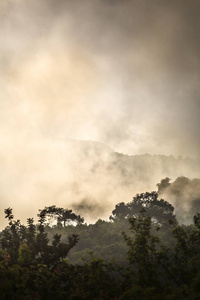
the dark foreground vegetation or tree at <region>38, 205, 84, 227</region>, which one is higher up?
tree at <region>38, 205, 84, 227</region>

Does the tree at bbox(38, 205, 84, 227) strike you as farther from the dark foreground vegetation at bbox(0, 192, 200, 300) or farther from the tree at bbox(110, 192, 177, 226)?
the dark foreground vegetation at bbox(0, 192, 200, 300)

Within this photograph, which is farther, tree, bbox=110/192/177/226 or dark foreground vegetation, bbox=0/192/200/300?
tree, bbox=110/192/177/226

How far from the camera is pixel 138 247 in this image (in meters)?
12.7

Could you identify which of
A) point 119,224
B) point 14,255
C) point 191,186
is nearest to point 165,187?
point 191,186

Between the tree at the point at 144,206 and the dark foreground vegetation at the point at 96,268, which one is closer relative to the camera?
the dark foreground vegetation at the point at 96,268

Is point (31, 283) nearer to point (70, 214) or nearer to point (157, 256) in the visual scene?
point (157, 256)

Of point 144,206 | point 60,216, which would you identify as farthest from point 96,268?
point 144,206

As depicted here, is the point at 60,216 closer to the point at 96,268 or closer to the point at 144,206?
the point at 144,206

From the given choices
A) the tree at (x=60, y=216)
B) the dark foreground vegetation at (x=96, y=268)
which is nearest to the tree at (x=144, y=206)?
the tree at (x=60, y=216)

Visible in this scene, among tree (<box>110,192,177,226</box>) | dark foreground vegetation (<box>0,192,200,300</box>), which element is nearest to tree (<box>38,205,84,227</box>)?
tree (<box>110,192,177,226</box>)

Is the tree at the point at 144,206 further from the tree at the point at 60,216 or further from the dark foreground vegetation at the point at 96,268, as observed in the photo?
the dark foreground vegetation at the point at 96,268

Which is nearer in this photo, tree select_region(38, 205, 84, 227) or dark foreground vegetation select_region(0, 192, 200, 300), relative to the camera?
dark foreground vegetation select_region(0, 192, 200, 300)

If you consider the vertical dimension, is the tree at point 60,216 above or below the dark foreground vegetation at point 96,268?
above

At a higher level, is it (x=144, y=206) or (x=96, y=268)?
(x=144, y=206)
